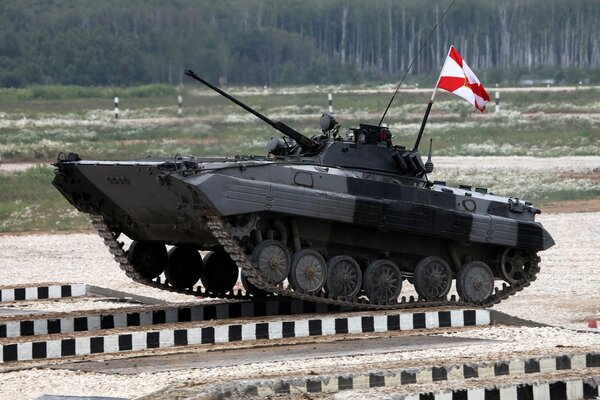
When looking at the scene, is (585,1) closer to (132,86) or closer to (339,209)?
(132,86)

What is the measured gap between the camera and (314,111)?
55.5 m

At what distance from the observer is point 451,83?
76.4 ft

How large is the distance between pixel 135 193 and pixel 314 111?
3568 cm

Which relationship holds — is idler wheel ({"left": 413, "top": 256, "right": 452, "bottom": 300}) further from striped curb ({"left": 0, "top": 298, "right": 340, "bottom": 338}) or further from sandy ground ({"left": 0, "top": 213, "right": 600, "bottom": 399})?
striped curb ({"left": 0, "top": 298, "right": 340, "bottom": 338})

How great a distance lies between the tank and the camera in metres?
19.4

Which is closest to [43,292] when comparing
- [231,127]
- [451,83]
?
[451,83]

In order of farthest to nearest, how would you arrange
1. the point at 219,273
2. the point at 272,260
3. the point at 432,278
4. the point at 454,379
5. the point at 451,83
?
the point at 451,83 < the point at 219,273 < the point at 432,278 < the point at 272,260 < the point at 454,379

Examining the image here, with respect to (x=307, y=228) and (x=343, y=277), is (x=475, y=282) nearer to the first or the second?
(x=343, y=277)

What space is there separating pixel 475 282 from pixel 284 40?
45.1 m

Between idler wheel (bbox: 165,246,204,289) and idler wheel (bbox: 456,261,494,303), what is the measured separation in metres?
3.47

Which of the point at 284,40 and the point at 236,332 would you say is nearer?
the point at 236,332

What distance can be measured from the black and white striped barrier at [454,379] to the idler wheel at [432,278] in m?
6.40

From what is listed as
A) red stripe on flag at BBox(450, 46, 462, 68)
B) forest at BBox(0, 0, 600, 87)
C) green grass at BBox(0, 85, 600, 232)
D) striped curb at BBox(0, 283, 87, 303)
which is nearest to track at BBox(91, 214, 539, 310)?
striped curb at BBox(0, 283, 87, 303)

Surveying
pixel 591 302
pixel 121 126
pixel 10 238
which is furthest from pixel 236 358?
pixel 121 126
